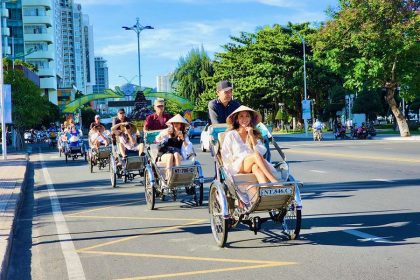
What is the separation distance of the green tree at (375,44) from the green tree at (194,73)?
43.9 m

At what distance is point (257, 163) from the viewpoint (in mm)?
7211

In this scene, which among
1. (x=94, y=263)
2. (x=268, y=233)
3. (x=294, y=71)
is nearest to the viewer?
(x=94, y=263)

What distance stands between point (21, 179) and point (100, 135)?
3.48 metres

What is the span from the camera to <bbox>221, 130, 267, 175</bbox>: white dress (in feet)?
25.0

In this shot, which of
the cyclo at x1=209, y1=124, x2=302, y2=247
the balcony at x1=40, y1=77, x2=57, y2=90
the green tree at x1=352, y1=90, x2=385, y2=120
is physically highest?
the balcony at x1=40, y1=77, x2=57, y2=90

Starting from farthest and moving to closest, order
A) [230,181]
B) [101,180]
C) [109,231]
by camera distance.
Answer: [101,180] → [109,231] → [230,181]

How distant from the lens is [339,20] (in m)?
38.4

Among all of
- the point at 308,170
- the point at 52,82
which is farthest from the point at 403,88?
the point at 52,82

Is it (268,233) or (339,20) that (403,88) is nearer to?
(339,20)

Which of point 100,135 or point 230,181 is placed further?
point 100,135

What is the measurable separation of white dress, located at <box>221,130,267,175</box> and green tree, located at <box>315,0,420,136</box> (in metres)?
31.4

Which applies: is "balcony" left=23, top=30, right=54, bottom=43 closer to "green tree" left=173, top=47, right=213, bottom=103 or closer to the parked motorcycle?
"green tree" left=173, top=47, right=213, bottom=103

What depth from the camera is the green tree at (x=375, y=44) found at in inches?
1448

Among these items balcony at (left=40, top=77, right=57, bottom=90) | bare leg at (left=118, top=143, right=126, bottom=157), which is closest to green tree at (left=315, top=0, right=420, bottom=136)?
bare leg at (left=118, top=143, right=126, bottom=157)
